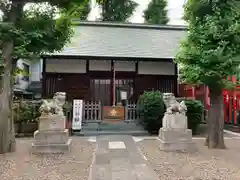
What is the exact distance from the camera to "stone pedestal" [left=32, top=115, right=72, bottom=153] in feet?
21.5

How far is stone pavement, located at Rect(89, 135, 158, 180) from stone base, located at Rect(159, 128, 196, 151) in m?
0.83

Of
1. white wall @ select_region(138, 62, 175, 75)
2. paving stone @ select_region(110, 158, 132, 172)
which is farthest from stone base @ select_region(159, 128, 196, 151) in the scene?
white wall @ select_region(138, 62, 175, 75)

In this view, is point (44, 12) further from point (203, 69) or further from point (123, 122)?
point (123, 122)

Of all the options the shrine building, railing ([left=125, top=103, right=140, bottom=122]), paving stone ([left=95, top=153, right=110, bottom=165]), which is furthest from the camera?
the shrine building

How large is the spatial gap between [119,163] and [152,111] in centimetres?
430

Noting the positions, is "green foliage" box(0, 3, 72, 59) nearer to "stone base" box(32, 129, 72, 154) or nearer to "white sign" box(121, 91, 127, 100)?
"stone base" box(32, 129, 72, 154)

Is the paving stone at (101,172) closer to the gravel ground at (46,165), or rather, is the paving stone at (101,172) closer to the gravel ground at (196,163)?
the gravel ground at (46,165)

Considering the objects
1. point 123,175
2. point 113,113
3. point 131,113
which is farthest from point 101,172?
point 131,113

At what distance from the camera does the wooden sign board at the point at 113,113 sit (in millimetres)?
10305

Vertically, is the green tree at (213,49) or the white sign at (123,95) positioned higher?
the green tree at (213,49)

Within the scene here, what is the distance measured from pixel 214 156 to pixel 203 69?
93.0 inches

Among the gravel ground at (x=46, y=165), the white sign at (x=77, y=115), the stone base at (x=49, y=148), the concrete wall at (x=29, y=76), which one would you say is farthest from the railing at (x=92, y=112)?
the concrete wall at (x=29, y=76)

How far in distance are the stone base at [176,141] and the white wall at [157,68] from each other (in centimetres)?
661

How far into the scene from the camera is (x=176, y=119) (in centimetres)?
706
